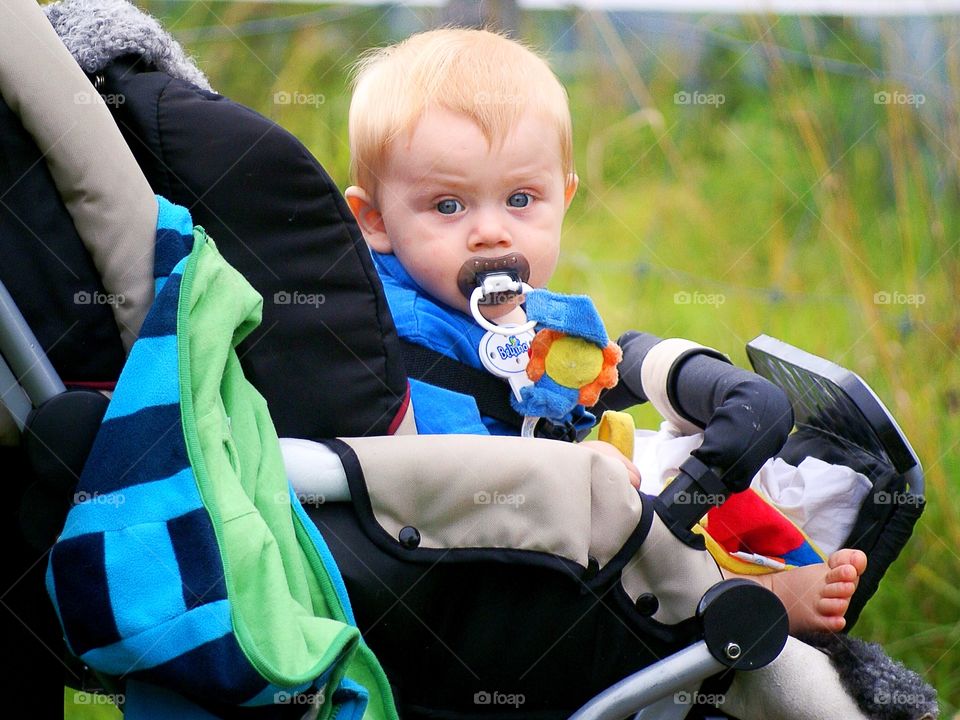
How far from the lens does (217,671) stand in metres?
1.24

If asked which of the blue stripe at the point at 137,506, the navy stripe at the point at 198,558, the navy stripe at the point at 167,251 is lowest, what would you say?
the navy stripe at the point at 198,558

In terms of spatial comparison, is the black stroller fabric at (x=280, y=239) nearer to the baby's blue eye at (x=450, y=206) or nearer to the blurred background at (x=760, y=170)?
the baby's blue eye at (x=450, y=206)

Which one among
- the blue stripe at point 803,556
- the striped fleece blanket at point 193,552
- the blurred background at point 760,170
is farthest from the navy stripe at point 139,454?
the blurred background at point 760,170

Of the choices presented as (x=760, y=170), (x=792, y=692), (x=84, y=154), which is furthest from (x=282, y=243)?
(x=760, y=170)

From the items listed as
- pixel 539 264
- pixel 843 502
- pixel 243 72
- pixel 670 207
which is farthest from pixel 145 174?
pixel 670 207

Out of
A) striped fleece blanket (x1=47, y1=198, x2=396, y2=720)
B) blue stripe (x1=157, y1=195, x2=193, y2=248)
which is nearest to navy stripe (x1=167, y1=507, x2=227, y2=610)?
striped fleece blanket (x1=47, y1=198, x2=396, y2=720)

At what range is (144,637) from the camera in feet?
4.10

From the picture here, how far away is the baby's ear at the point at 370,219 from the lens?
208cm

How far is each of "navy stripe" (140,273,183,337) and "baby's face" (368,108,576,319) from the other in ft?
2.18

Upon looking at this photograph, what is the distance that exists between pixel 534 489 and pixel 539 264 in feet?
2.11

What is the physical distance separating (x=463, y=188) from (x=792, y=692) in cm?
92

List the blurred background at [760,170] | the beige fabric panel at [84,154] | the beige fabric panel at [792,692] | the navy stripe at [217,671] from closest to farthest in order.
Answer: the navy stripe at [217,671], the beige fabric panel at [84,154], the beige fabric panel at [792,692], the blurred background at [760,170]

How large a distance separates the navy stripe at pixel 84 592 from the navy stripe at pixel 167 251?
12.7 inches

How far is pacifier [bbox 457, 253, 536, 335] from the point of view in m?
Result: 1.86
